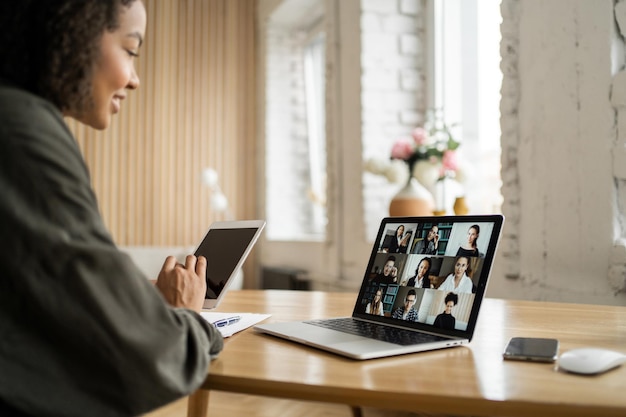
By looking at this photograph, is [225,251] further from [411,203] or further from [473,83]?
[473,83]

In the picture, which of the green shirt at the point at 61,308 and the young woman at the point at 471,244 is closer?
the green shirt at the point at 61,308

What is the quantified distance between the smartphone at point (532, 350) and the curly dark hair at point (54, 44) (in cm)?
80

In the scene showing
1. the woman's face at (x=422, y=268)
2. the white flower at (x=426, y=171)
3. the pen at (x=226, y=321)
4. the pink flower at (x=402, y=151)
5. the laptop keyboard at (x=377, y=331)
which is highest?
the pink flower at (x=402, y=151)

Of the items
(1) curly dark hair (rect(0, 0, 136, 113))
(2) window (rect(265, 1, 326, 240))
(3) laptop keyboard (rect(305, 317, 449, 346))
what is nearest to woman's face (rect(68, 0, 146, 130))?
(1) curly dark hair (rect(0, 0, 136, 113))

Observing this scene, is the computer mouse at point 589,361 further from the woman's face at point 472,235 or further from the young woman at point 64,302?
the young woman at point 64,302

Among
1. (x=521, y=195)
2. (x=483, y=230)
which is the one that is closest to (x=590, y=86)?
(x=521, y=195)

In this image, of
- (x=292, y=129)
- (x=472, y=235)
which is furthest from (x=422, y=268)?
(x=292, y=129)

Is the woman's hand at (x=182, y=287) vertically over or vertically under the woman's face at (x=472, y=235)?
under

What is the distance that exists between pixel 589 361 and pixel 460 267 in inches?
12.5

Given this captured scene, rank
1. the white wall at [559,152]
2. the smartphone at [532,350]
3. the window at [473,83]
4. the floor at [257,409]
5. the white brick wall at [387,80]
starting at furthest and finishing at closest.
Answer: the white brick wall at [387,80], the window at [473,83], the floor at [257,409], the white wall at [559,152], the smartphone at [532,350]

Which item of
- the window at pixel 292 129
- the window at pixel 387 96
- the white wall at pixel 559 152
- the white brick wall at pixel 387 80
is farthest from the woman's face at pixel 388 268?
the window at pixel 292 129

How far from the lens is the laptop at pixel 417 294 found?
3.76 feet

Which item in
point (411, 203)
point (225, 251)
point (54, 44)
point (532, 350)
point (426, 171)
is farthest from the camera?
point (426, 171)

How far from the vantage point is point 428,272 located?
1270mm
